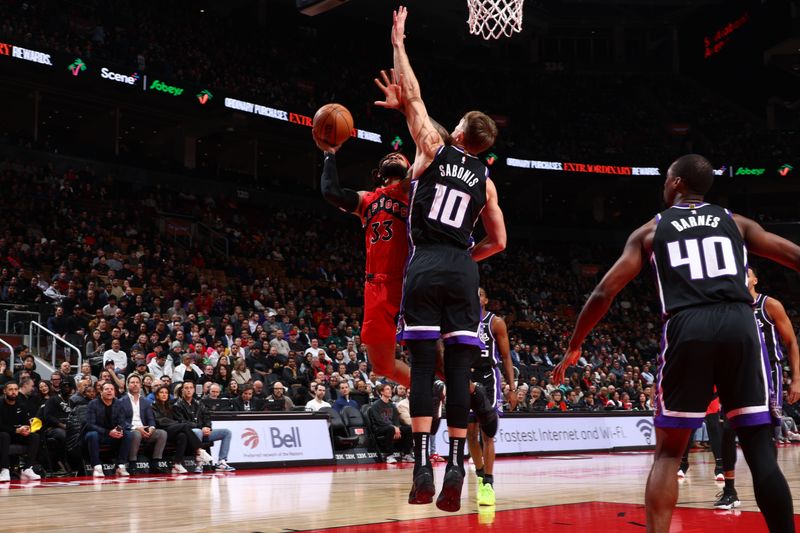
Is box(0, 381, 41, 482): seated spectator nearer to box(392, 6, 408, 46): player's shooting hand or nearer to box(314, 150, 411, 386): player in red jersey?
box(314, 150, 411, 386): player in red jersey

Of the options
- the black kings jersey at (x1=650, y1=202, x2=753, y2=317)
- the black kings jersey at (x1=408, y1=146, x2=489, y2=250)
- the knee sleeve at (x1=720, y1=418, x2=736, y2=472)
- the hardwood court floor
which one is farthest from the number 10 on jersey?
the knee sleeve at (x1=720, y1=418, x2=736, y2=472)

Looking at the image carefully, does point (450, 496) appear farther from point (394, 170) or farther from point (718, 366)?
point (394, 170)

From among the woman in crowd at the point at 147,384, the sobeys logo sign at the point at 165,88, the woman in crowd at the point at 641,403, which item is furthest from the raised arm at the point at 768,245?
the sobeys logo sign at the point at 165,88

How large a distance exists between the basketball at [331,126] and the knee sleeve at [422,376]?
4.62ft

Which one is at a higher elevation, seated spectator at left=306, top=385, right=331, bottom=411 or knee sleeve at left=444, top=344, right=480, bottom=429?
knee sleeve at left=444, top=344, right=480, bottom=429

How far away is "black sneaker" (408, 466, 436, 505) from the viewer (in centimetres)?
456

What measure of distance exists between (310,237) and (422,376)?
2349 cm

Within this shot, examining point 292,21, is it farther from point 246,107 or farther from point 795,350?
point 795,350

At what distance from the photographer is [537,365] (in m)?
23.0

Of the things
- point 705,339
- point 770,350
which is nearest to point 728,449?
point 770,350

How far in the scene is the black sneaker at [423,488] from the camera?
456cm

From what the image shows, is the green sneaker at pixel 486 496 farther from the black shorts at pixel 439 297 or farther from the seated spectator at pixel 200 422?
the seated spectator at pixel 200 422

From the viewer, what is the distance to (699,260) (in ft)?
13.0

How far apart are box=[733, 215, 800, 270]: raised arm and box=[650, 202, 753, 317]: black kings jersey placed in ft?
0.24
